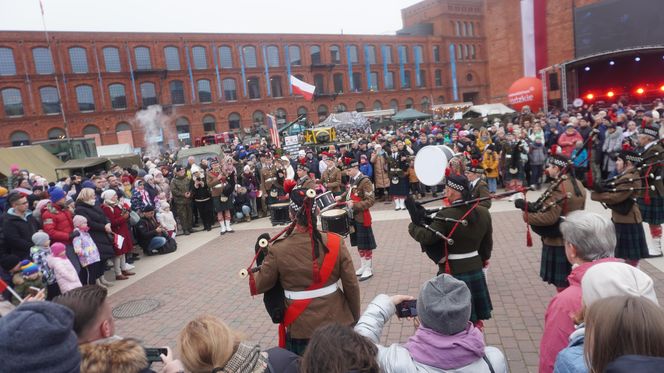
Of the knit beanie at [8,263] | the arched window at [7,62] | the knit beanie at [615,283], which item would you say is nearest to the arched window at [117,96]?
the arched window at [7,62]

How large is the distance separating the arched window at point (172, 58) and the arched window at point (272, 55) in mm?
9837

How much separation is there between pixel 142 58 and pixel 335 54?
22051 millimetres

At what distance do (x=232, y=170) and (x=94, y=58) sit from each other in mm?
36889

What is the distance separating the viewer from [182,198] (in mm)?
12047

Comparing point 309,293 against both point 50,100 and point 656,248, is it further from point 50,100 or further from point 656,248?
point 50,100

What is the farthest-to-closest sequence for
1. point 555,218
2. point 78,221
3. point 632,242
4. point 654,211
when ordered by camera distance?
1. point 78,221
2. point 654,211
3. point 632,242
4. point 555,218

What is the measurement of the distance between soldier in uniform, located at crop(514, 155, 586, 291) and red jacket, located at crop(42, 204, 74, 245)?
6.81 m

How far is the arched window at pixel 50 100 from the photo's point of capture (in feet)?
132

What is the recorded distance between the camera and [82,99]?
41.8 metres

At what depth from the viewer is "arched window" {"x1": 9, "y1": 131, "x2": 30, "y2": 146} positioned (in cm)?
3872

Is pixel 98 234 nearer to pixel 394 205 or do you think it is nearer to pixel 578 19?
pixel 394 205

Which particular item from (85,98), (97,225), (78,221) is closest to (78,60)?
(85,98)

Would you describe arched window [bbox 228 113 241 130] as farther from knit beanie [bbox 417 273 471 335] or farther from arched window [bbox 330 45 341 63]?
knit beanie [bbox 417 273 471 335]

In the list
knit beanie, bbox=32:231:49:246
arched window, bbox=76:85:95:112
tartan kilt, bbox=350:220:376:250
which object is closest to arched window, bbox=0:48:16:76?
arched window, bbox=76:85:95:112
